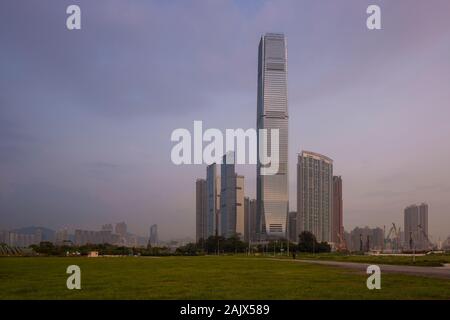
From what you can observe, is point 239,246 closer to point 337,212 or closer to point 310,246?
point 310,246

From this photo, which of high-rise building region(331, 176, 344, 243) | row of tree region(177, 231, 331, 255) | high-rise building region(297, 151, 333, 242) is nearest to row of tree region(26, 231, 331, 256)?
row of tree region(177, 231, 331, 255)

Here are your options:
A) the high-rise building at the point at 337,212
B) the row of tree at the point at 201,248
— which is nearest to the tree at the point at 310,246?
the row of tree at the point at 201,248

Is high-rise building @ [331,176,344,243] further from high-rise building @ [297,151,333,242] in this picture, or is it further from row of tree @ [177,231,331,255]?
row of tree @ [177,231,331,255]

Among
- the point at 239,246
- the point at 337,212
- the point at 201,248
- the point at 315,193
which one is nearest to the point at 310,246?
the point at 239,246

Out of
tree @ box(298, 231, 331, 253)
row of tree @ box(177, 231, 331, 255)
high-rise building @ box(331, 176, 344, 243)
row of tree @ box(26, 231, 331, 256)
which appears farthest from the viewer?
row of tree @ box(177, 231, 331, 255)

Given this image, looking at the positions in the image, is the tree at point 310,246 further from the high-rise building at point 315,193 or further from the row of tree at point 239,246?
the high-rise building at point 315,193
